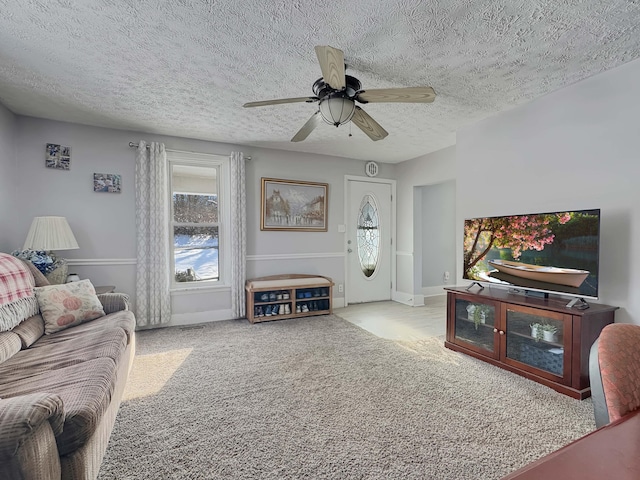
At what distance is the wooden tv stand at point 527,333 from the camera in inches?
84.7

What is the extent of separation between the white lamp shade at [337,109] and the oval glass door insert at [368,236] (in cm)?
298

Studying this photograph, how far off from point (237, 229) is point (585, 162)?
11.9 feet

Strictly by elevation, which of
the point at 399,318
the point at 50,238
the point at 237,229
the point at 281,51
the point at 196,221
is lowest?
the point at 399,318

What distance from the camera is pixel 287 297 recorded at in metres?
4.20

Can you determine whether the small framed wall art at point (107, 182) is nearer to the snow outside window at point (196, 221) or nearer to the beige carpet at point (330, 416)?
the snow outside window at point (196, 221)

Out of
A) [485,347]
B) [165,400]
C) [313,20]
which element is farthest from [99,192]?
[485,347]

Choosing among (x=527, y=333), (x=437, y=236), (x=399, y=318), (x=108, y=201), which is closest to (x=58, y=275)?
(x=108, y=201)

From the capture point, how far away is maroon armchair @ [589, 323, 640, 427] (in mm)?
817

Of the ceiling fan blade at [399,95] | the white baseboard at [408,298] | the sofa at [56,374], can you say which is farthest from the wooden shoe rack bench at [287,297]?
the ceiling fan blade at [399,95]

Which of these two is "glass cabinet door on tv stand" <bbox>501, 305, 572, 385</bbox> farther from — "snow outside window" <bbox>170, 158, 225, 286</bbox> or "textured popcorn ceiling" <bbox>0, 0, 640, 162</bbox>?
"snow outside window" <bbox>170, 158, 225, 286</bbox>

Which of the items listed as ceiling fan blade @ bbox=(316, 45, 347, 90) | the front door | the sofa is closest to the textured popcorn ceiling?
ceiling fan blade @ bbox=(316, 45, 347, 90)

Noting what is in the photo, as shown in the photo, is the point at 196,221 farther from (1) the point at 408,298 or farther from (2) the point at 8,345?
(1) the point at 408,298

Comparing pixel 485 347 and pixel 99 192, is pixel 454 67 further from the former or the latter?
pixel 99 192

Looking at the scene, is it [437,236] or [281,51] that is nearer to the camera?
[281,51]
